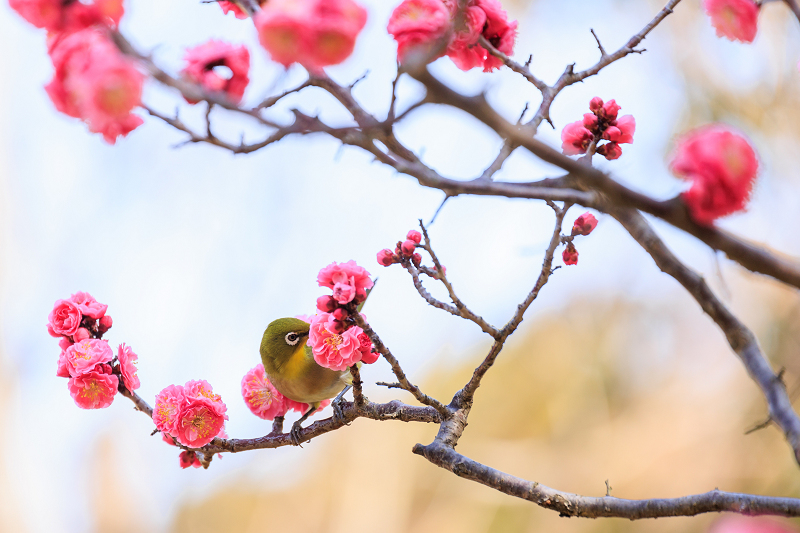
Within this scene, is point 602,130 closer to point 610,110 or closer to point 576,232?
point 610,110

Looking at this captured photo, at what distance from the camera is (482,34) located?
0.83 meters

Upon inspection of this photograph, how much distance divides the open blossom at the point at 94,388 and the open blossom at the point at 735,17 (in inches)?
45.1

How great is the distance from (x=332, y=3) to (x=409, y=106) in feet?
0.38

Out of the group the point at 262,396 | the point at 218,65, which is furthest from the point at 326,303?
the point at 262,396

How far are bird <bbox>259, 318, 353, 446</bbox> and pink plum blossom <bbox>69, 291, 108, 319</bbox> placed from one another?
1.34 feet

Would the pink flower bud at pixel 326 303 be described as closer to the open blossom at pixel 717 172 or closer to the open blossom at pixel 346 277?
the open blossom at pixel 346 277

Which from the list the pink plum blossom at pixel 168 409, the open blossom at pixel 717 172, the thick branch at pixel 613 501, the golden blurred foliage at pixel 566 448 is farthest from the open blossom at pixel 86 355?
the golden blurred foliage at pixel 566 448

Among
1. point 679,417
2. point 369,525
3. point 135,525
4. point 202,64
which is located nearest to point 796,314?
point 679,417

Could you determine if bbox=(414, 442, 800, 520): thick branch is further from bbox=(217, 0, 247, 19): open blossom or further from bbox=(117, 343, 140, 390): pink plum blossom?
bbox=(217, 0, 247, 19): open blossom

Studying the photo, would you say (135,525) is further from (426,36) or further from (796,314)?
(796,314)

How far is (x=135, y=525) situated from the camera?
11.0 ft

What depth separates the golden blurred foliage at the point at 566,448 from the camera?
318 centimetres

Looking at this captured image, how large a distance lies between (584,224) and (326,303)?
453 mm

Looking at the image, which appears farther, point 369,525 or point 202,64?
point 369,525
